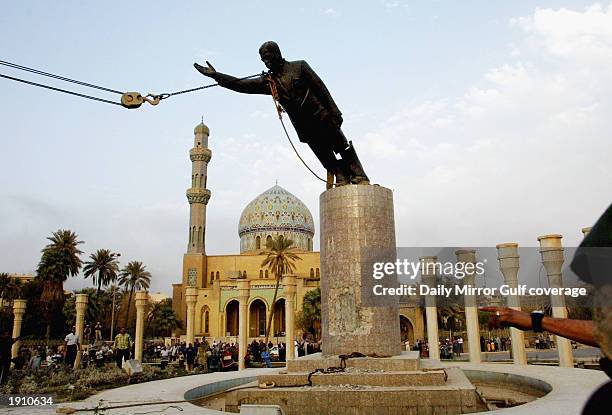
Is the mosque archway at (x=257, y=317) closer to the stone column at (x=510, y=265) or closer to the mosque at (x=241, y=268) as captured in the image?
the mosque at (x=241, y=268)

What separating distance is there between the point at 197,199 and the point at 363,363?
144ft

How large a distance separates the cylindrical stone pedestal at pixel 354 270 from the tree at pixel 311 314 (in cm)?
3448

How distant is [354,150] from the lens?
9.02 metres

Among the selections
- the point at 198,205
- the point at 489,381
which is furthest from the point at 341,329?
the point at 198,205

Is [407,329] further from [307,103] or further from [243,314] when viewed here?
[307,103]

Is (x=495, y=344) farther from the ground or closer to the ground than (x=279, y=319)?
closer to the ground

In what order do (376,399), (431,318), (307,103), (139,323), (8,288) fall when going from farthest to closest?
(8,288), (139,323), (431,318), (307,103), (376,399)

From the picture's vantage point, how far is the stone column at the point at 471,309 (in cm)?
1581

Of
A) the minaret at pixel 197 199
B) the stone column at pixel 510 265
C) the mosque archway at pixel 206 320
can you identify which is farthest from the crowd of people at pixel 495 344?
the minaret at pixel 197 199

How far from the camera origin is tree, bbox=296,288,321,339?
139 feet

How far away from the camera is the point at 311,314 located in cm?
4272

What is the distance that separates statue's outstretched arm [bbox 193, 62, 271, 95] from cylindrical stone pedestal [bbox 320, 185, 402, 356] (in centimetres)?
232

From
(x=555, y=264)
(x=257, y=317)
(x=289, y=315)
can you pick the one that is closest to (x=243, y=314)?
(x=289, y=315)

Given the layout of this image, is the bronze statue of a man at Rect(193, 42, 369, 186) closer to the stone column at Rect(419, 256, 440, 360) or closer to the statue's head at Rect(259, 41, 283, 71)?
the statue's head at Rect(259, 41, 283, 71)
